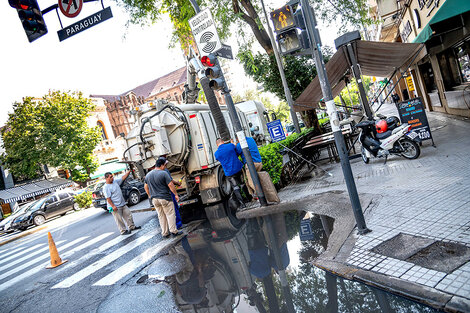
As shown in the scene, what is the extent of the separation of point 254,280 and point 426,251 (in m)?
2.03

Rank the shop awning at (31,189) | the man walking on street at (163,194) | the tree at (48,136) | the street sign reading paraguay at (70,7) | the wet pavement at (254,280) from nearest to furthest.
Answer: the wet pavement at (254,280) → the street sign reading paraguay at (70,7) → the man walking on street at (163,194) → the shop awning at (31,189) → the tree at (48,136)

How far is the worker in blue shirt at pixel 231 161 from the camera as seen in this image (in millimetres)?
7648

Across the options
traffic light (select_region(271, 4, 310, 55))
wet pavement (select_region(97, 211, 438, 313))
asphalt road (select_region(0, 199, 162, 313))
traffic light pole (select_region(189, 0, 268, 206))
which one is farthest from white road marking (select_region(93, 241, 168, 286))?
traffic light (select_region(271, 4, 310, 55))

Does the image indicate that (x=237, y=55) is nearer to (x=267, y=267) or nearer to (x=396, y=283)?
(x=267, y=267)

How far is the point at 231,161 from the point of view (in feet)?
25.3

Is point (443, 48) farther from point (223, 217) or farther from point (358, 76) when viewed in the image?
point (223, 217)

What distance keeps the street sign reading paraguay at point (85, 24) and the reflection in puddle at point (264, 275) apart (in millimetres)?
4908

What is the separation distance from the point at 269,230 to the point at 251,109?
416 inches

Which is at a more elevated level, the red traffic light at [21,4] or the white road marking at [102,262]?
the red traffic light at [21,4]

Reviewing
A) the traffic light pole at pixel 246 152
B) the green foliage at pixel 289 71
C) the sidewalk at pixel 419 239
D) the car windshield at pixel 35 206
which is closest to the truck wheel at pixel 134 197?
the car windshield at pixel 35 206

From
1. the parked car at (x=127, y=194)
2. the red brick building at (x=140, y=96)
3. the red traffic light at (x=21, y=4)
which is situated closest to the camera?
the red traffic light at (x=21, y=4)

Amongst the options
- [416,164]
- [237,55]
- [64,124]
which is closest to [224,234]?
[416,164]

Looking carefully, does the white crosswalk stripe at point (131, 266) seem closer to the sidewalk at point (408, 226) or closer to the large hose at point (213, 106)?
the sidewalk at point (408, 226)

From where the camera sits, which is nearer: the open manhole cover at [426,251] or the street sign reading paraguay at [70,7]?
the open manhole cover at [426,251]
